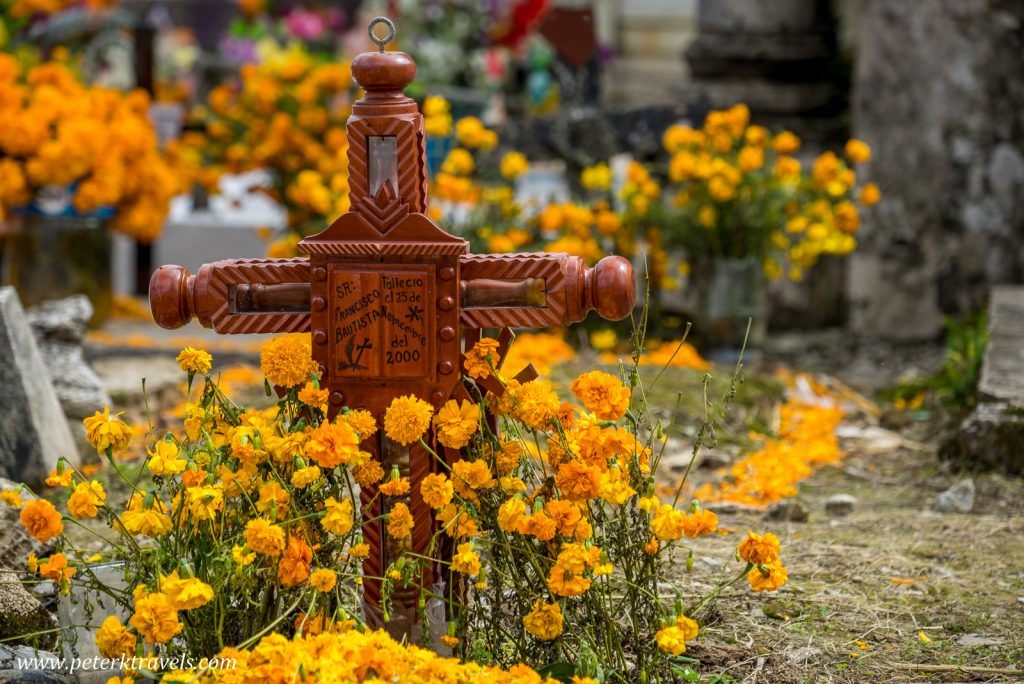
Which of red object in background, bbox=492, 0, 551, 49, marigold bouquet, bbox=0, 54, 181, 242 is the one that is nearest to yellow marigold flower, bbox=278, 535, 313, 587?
marigold bouquet, bbox=0, 54, 181, 242

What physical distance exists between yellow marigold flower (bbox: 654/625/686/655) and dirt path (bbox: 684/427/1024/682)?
0.38 meters

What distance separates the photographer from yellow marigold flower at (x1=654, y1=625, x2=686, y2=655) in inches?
83.8

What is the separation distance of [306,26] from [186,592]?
8.93 metres

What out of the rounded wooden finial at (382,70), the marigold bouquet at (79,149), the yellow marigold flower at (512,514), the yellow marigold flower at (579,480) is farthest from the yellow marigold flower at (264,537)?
the marigold bouquet at (79,149)

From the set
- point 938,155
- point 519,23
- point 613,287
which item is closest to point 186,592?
point 613,287

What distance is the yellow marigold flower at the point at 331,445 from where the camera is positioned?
2.14 meters

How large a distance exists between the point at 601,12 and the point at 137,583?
12.5 metres

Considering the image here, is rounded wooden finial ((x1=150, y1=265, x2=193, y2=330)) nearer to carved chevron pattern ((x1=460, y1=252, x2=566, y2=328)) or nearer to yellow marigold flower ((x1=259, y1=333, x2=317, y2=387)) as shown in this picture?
yellow marigold flower ((x1=259, y1=333, x2=317, y2=387))

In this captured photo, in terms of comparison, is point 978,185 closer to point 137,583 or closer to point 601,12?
point 137,583

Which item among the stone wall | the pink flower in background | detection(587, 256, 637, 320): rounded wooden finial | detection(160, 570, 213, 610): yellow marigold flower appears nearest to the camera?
detection(160, 570, 213, 610): yellow marigold flower

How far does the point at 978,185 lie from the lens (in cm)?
627

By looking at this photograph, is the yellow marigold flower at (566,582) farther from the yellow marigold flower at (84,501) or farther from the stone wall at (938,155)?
the stone wall at (938,155)

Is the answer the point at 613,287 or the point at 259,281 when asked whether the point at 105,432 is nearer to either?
the point at 259,281

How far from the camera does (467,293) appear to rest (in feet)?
8.16
